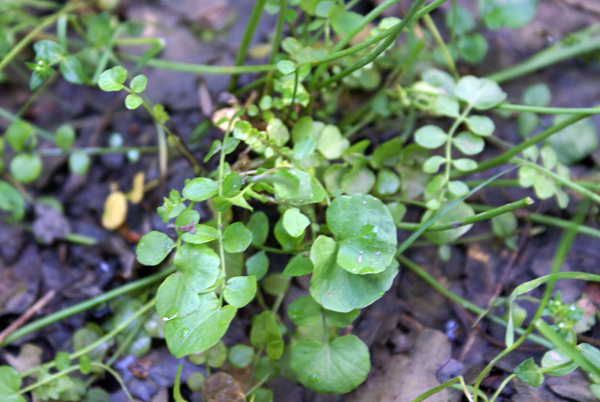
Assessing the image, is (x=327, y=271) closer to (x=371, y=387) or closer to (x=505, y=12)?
(x=371, y=387)

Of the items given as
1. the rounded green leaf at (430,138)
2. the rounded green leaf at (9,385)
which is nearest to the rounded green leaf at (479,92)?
the rounded green leaf at (430,138)

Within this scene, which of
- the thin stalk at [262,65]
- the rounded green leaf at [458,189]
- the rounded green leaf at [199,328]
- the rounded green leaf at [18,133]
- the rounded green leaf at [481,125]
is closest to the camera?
the rounded green leaf at [199,328]

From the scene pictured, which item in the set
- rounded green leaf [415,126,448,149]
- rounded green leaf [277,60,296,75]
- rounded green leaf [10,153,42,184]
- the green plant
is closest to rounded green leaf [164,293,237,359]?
the green plant

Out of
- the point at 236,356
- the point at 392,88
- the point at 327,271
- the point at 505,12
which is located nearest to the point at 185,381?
the point at 236,356

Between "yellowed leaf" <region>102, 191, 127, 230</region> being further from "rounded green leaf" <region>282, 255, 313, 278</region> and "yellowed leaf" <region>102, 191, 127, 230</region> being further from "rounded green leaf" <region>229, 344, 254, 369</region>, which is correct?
"rounded green leaf" <region>282, 255, 313, 278</region>

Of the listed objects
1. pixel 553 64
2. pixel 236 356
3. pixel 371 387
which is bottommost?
Answer: pixel 371 387

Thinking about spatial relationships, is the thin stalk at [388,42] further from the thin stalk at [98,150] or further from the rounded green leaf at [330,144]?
the thin stalk at [98,150]

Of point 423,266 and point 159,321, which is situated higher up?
point 159,321

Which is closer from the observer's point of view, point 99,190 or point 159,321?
point 159,321
